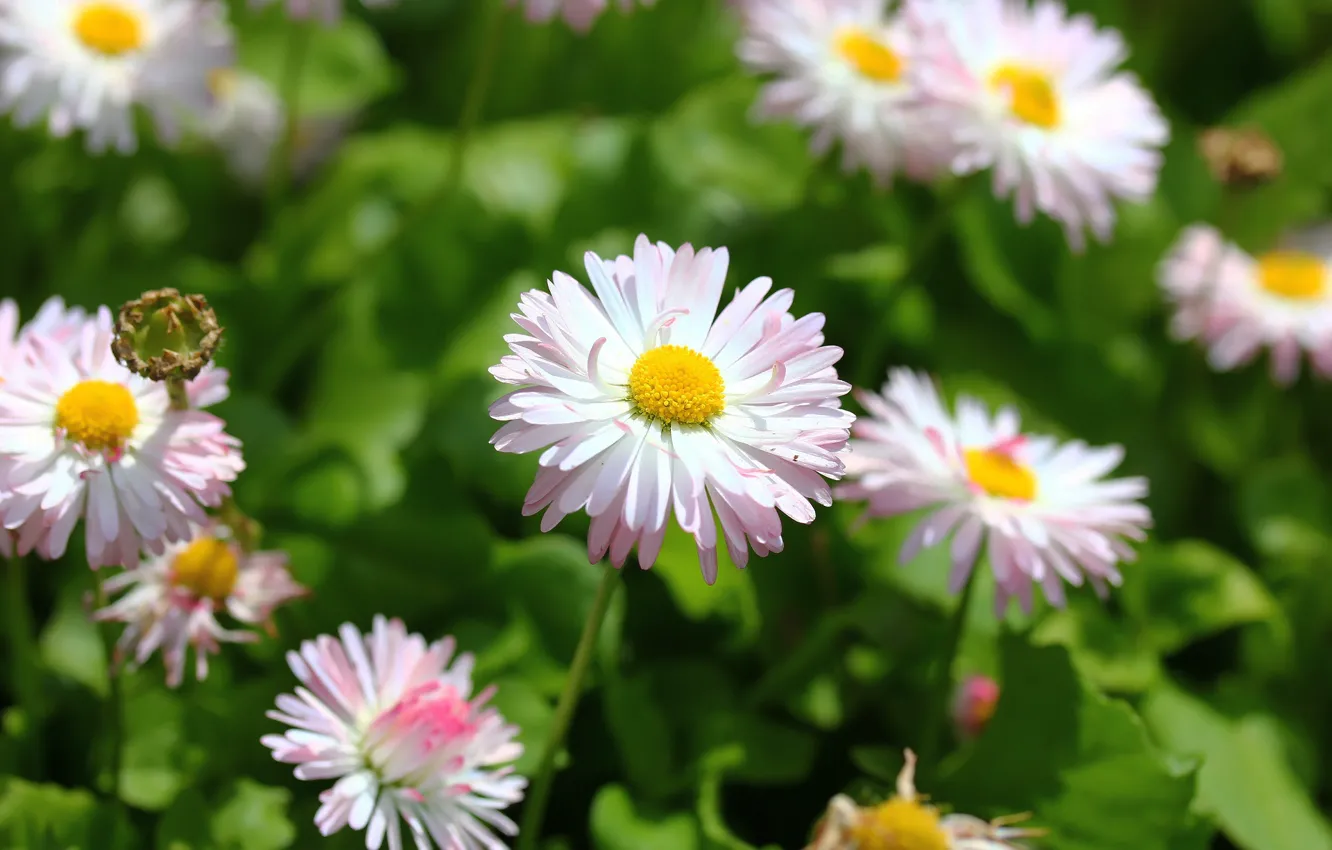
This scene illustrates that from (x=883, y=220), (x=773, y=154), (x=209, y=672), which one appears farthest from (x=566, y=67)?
(x=209, y=672)

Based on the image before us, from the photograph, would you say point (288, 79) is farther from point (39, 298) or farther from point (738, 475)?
point (738, 475)

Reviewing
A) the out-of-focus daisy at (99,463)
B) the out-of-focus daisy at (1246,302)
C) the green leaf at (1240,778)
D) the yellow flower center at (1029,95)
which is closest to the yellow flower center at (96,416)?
the out-of-focus daisy at (99,463)

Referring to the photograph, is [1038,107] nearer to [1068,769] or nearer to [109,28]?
[1068,769]

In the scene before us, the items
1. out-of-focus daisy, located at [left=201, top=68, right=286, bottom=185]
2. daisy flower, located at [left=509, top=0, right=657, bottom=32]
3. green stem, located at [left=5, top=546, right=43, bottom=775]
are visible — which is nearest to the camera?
green stem, located at [left=5, top=546, right=43, bottom=775]

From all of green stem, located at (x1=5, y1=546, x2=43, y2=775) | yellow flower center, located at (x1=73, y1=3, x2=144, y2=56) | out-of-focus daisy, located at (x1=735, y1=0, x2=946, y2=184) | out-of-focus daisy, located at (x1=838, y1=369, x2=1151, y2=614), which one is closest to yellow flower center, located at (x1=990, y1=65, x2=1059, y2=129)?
out-of-focus daisy, located at (x1=735, y1=0, x2=946, y2=184)

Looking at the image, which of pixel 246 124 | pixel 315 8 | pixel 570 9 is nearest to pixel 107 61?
pixel 315 8

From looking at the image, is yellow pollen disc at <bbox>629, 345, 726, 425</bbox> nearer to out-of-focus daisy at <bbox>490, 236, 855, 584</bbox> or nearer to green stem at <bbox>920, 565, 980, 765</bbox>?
out-of-focus daisy at <bbox>490, 236, 855, 584</bbox>

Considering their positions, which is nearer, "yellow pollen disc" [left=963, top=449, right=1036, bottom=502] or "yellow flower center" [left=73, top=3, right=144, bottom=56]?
"yellow pollen disc" [left=963, top=449, right=1036, bottom=502]
